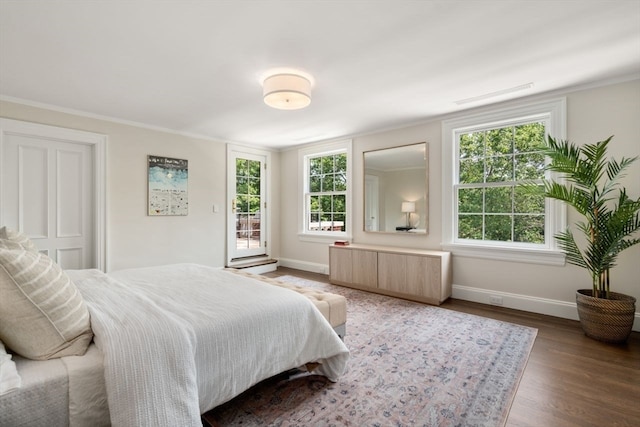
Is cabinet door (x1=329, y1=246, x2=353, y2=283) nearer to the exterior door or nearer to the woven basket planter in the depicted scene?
the exterior door

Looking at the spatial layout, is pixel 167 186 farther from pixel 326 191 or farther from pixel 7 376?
pixel 7 376

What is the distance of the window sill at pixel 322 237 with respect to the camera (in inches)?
210

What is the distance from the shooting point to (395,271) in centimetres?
408

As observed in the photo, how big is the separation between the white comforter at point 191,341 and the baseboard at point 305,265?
3196 mm

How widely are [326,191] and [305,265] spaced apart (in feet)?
4.83

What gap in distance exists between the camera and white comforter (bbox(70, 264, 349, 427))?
4.00ft

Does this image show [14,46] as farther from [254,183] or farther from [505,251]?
[505,251]

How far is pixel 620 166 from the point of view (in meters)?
2.79

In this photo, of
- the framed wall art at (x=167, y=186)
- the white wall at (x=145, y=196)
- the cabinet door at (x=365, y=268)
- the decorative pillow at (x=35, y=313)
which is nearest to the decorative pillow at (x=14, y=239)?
the decorative pillow at (x=35, y=313)

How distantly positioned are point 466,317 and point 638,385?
1376mm

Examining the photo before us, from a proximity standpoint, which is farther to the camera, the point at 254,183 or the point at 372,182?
the point at 254,183

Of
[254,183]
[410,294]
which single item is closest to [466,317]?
[410,294]

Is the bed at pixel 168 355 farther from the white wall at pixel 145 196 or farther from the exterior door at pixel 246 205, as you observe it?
the exterior door at pixel 246 205

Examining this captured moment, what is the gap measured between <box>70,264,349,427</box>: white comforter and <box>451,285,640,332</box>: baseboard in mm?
2537
